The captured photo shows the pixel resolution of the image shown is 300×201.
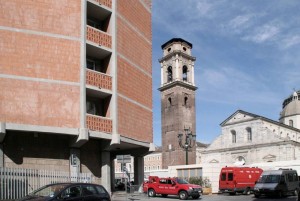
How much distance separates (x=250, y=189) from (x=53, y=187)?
2695 cm

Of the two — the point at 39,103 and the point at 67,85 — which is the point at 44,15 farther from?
the point at 39,103

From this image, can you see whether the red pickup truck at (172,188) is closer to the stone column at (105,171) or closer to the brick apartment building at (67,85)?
the brick apartment building at (67,85)

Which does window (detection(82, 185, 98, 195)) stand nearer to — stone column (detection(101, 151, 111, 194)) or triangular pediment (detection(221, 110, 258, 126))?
stone column (detection(101, 151, 111, 194))

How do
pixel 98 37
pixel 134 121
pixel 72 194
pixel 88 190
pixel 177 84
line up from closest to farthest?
1. pixel 72 194
2. pixel 88 190
3. pixel 98 37
4. pixel 134 121
5. pixel 177 84

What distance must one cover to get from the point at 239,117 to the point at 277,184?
161 ft

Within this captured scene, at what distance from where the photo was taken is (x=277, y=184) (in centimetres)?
3331

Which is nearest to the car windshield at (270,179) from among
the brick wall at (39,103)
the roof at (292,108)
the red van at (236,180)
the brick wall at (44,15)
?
the red van at (236,180)

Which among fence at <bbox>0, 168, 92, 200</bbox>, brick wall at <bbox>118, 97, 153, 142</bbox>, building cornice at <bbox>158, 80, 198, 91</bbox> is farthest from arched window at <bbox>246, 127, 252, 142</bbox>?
fence at <bbox>0, 168, 92, 200</bbox>

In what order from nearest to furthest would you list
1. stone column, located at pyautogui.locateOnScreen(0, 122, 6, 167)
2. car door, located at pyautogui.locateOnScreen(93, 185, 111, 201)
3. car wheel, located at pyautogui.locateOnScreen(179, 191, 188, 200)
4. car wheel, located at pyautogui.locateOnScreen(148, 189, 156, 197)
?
car door, located at pyautogui.locateOnScreen(93, 185, 111, 201), stone column, located at pyautogui.locateOnScreen(0, 122, 6, 167), car wheel, located at pyautogui.locateOnScreen(179, 191, 188, 200), car wheel, located at pyautogui.locateOnScreen(148, 189, 156, 197)

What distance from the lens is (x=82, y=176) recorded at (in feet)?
80.3

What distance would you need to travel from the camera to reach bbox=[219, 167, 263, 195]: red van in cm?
3803

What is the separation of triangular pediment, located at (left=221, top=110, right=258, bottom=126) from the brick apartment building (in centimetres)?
5414

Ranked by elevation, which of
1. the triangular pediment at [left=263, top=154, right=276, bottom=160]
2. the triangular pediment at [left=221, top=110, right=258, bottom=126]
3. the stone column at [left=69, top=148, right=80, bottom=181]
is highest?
the triangular pediment at [left=221, top=110, right=258, bottom=126]

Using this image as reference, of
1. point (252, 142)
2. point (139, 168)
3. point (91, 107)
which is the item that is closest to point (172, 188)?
point (139, 168)
